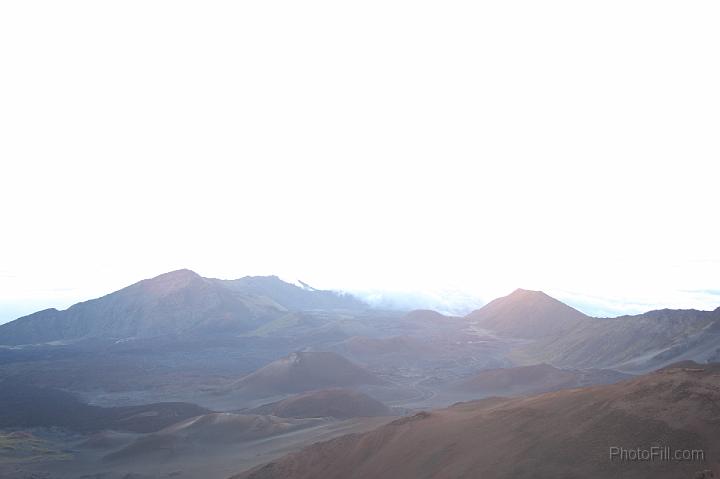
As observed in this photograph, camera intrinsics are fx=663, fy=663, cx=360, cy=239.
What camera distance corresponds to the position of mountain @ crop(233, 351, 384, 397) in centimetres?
11538

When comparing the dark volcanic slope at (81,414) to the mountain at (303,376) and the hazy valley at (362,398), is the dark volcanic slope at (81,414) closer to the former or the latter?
Answer: the hazy valley at (362,398)

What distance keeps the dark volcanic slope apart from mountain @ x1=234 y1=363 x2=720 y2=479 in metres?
53.9

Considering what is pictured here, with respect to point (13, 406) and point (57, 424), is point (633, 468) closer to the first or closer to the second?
point (57, 424)

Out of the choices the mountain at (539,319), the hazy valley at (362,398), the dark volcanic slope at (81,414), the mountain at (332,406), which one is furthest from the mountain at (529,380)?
the mountain at (539,319)

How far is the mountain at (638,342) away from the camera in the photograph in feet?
374

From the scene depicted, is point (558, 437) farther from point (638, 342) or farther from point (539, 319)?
point (539, 319)

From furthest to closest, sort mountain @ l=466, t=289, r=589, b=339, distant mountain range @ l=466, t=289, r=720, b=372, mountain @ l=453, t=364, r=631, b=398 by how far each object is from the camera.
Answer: mountain @ l=466, t=289, r=589, b=339, distant mountain range @ l=466, t=289, r=720, b=372, mountain @ l=453, t=364, r=631, b=398

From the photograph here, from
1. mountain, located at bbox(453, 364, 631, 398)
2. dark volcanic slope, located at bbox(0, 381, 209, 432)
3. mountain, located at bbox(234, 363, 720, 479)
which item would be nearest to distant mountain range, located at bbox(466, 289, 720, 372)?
mountain, located at bbox(453, 364, 631, 398)

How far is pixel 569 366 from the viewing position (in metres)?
133

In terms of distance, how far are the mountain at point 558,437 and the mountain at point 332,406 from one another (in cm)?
4100

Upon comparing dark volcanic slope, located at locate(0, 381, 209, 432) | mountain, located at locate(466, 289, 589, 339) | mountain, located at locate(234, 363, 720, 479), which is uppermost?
mountain, located at locate(466, 289, 589, 339)

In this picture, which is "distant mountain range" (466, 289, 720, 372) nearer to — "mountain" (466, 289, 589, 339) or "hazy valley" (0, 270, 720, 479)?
"hazy valley" (0, 270, 720, 479)

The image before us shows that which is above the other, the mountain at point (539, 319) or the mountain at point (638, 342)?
the mountain at point (539, 319)

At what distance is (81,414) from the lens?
10038cm
